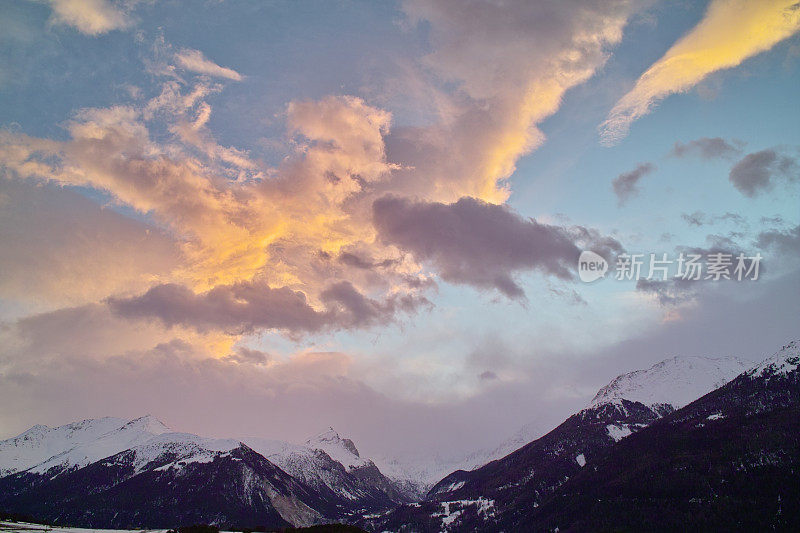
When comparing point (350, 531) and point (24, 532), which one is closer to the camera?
point (24, 532)

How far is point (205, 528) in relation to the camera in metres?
100

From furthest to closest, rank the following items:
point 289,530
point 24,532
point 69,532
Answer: point 289,530 < point 69,532 < point 24,532

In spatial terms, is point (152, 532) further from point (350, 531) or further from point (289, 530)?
point (350, 531)

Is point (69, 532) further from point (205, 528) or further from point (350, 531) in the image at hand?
point (350, 531)

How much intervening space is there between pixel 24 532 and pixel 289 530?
159 ft

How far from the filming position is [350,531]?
101062mm

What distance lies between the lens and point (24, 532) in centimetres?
8469

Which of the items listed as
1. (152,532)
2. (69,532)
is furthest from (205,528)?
(69,532)

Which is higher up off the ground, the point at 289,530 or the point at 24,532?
the point at 24,532

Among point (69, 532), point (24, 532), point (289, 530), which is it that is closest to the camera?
point (24, 532)

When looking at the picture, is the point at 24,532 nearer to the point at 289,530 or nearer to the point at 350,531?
the point at 289,530

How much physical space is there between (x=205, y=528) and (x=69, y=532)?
2650cm

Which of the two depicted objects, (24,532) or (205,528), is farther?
(205,528)

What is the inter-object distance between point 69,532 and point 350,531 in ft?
188
